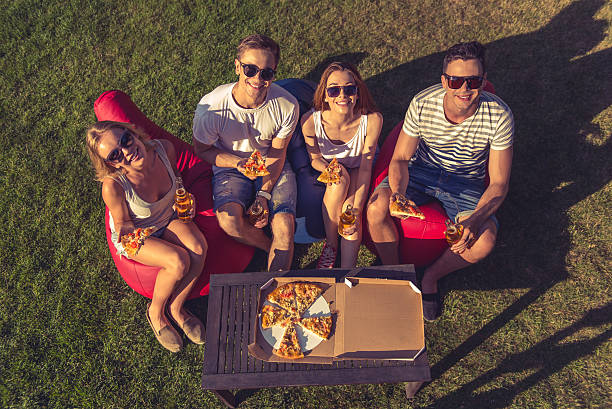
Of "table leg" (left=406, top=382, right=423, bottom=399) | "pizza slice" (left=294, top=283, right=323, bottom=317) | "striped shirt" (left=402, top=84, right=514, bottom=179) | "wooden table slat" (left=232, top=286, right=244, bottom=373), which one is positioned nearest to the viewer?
"wooden table slat" (left=232, top=286, right=244, bottom=373)

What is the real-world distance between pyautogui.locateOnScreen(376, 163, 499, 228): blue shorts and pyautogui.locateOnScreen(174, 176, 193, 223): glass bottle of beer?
1.83 meters

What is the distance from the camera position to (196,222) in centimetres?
432

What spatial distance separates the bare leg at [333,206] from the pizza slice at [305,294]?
107 cm

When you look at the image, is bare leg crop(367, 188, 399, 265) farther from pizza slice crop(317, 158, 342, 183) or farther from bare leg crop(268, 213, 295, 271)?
bare leg crop(268, 213, 295, 271)

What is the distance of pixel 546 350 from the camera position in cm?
426

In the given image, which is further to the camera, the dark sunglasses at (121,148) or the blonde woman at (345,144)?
the blonde woman at (345,144)

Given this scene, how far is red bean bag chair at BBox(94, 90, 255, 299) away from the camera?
4.28 metres

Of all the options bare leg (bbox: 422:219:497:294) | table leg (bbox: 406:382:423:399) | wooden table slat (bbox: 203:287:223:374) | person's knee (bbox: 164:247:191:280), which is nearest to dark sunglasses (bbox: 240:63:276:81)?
person's knee (bbox: 164:247:191:280)

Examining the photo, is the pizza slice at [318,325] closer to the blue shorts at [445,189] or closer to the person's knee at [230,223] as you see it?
the person's knee at [230,223]

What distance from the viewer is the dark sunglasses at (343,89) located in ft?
12.3

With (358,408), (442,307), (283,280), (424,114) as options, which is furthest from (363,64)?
(358,408)

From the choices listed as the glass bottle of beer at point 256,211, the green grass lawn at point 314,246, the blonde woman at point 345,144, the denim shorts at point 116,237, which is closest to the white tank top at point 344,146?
the blonde woman at point 345,144

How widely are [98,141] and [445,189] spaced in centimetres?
313

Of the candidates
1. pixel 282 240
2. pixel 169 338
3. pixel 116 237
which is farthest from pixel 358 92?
pixel 169 338
